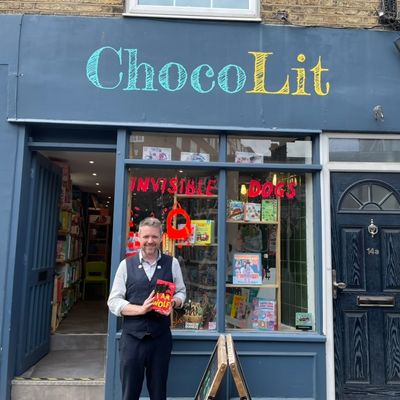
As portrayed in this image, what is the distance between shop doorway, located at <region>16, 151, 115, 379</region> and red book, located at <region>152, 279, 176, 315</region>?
1796 mm

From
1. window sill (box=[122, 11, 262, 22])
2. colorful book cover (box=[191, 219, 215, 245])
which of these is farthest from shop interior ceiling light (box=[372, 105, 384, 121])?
colorful book cover (box=[191, 219, 215, 245])

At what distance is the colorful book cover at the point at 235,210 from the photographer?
467cm

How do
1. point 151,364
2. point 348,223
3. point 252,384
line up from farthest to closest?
point 348,223 → point 252,384 → point 151,364

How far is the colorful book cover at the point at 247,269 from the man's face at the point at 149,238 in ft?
5.03

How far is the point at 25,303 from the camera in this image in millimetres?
4477

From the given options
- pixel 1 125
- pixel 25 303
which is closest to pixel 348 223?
pixel 25 303

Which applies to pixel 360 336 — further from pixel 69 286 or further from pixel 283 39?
pixel 69 286

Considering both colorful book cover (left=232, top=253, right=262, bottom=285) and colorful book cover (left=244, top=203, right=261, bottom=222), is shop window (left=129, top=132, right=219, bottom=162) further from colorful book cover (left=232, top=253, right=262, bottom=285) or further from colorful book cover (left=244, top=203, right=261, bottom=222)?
colorful book cover (left=232, top=253, right=262, bottom=285)

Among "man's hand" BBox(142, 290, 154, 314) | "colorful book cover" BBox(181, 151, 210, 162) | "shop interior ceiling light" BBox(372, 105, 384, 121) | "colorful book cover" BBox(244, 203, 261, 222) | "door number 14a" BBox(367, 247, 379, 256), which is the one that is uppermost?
"shop interior ceiling light" BBox(372, 105, 384, 121)

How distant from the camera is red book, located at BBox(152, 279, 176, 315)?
3.18 metres

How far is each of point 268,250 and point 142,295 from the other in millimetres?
1898

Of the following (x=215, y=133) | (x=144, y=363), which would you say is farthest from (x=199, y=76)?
(x=144, y=363)

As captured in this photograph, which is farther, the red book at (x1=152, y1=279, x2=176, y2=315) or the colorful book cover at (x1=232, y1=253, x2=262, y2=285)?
the colorful book cover at (x1=232, y1=253, x2=262, y2=285)

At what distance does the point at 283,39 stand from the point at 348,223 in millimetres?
2224
